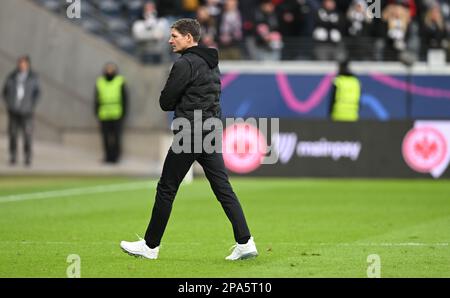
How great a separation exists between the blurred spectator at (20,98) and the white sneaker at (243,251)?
Result: 52.8 ft

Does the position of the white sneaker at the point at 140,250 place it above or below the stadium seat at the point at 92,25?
below

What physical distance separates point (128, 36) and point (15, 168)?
519cm

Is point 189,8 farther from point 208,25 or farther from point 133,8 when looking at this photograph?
point 133,8

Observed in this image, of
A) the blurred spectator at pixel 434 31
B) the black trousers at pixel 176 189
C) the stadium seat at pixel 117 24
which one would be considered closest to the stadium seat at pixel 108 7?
the stadium seat at pixel 117 24

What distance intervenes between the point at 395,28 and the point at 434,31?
913mm

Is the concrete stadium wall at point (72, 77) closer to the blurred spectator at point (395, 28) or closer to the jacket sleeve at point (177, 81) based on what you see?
the blurred spectator at point (395, 28)

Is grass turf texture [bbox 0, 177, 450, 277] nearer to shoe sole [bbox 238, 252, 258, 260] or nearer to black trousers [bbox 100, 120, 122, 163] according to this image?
shoe sole [bbox 238, 252, 258, 260]

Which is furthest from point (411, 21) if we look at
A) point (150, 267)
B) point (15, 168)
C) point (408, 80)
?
point (150, 267)

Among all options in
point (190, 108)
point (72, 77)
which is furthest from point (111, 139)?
point (190, 108)

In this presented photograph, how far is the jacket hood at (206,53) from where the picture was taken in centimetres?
1075

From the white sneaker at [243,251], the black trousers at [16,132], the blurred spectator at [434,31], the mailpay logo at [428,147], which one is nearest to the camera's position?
the white sneaker at [243,251]

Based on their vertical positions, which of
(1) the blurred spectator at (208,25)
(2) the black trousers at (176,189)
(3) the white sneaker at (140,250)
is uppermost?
(1) the blurred spectator at (208,25)

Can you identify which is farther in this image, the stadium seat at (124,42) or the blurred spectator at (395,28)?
the stadium seat at (124,42)

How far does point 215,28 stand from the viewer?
27.0 m
